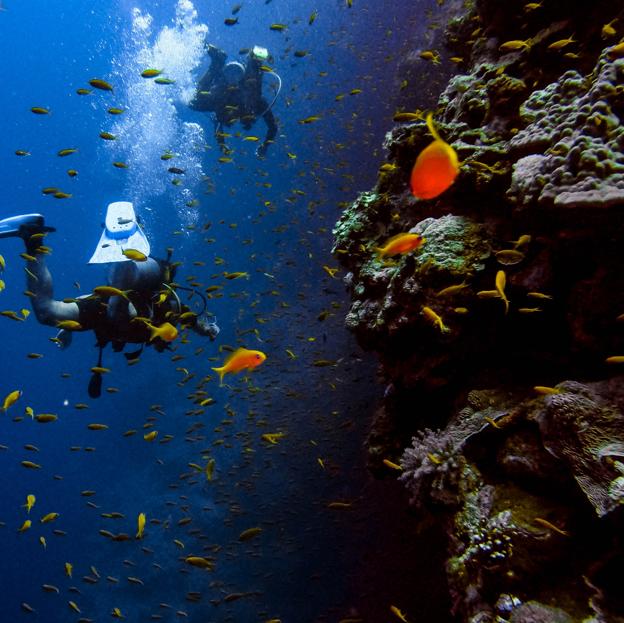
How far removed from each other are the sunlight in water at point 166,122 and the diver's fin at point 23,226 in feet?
36.5

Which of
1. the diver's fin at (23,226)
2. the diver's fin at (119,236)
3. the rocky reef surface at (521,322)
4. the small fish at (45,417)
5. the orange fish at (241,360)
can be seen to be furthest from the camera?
the diver's fin at (119,236)

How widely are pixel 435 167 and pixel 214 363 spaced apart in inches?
989

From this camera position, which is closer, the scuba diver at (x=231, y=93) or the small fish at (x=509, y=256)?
the small fish at (x=509, y=256)

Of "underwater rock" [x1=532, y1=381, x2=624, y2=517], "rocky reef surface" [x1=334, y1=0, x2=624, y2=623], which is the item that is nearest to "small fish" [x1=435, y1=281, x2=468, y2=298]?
"rocky reef surface" [x1=334, y1=0, x2=624, y2=623]

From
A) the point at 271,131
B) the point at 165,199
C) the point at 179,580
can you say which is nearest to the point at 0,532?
the point at 179,580

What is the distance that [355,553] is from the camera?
1000 cm

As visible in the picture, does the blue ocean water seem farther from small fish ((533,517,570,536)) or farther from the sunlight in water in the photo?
small fish ((533,517,570,536))

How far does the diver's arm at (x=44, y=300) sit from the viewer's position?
23.5 ft

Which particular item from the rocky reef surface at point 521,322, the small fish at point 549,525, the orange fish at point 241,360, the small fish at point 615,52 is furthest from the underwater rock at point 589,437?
the small fish at point 615,52

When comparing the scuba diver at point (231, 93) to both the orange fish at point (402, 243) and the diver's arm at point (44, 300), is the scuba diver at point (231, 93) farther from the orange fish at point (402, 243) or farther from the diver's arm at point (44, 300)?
the orange fish at point (402, 243)

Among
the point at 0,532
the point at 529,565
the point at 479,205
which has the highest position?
the point at 479,205

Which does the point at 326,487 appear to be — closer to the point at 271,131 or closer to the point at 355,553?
the point at 355,553

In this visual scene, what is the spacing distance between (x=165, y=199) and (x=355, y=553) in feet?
162

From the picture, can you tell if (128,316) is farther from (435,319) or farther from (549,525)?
(549,525)
